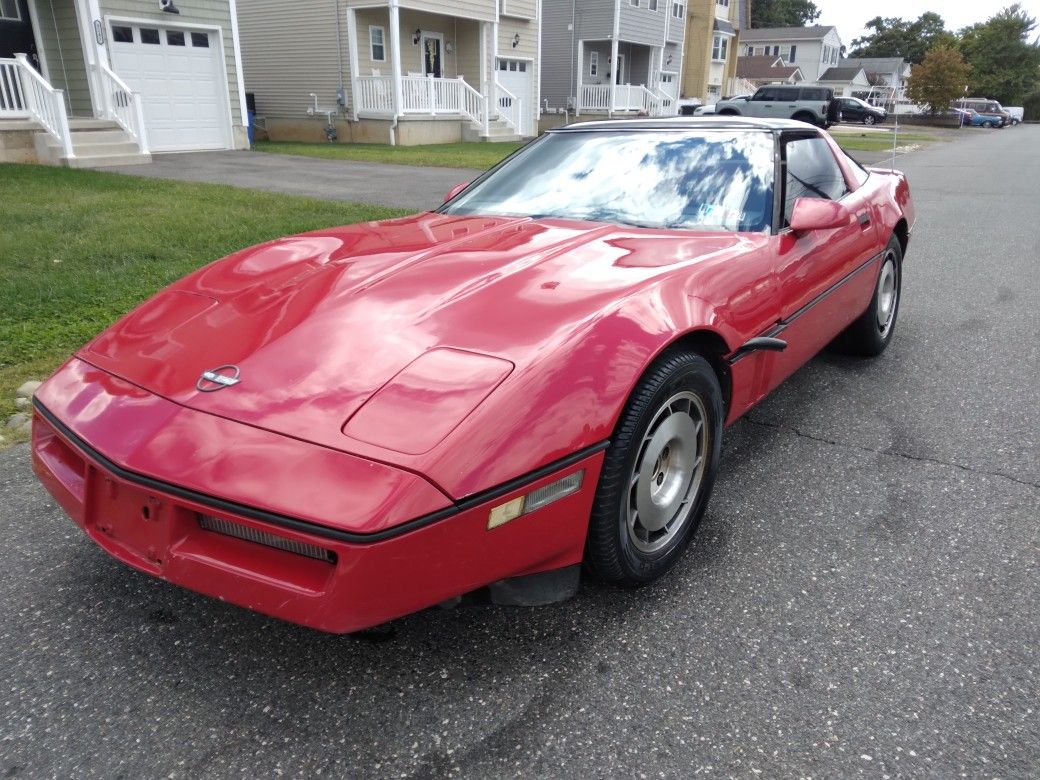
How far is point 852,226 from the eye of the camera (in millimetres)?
3658

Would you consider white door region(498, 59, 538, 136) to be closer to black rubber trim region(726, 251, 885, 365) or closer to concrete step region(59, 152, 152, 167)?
concrete step region(59, 152, 152, 167)

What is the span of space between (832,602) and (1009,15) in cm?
8963

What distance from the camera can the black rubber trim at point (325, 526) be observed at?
1594mm

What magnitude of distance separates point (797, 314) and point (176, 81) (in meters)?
15.8

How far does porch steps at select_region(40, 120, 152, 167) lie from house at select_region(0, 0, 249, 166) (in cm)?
2

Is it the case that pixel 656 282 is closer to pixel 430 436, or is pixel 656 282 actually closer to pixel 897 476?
pixel 430 436

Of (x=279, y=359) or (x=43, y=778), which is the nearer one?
(x=43, y=778)

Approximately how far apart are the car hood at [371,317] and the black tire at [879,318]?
1771 mm

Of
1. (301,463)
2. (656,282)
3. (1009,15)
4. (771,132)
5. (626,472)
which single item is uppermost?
(1009,15)

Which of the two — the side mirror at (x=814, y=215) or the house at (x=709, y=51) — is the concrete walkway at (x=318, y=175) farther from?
the house at (x=709, y=51)

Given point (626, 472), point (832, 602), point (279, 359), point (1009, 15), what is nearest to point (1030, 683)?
point (832, 602)

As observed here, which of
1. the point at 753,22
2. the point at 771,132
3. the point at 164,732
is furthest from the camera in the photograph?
the point at 753,22

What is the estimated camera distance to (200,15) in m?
15.4

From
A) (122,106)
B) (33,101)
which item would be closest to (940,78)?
(122,106)
